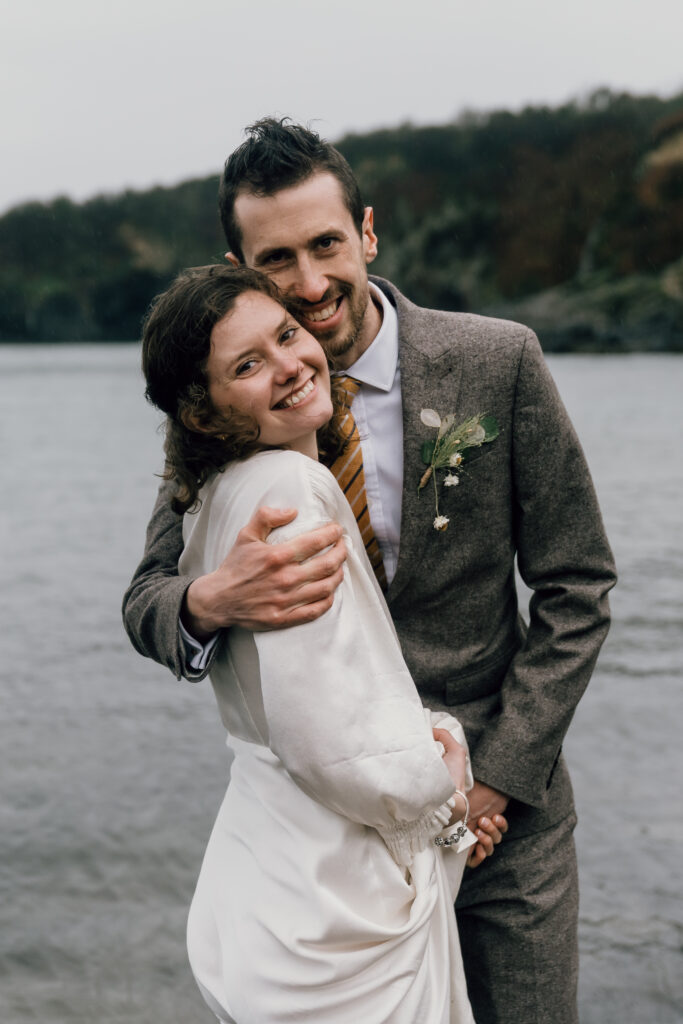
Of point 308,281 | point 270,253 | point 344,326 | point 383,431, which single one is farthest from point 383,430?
point 270,253

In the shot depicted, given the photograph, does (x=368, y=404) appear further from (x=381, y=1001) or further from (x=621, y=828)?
(x=621, y=828)

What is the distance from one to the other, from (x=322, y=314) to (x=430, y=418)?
355 mm

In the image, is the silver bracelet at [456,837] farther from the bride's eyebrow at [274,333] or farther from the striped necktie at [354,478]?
the bride's eyebrow at [274,333]

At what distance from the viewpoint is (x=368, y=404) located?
8.47 feet

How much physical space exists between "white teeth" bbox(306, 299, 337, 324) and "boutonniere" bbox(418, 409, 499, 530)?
1.06 feet

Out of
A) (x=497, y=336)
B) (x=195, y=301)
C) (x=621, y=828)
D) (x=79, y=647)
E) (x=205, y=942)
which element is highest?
(x=195, y=301)

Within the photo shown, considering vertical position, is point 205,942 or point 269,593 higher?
point 269,593

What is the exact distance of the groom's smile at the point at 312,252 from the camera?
249 centimetres

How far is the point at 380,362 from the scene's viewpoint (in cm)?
258

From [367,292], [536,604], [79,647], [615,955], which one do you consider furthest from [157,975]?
[79,647]

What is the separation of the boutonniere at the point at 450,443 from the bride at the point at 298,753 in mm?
345

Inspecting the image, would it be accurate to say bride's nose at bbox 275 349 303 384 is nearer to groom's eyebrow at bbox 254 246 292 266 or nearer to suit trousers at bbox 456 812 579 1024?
groom's eyebrow at bbox 254 246 292 266

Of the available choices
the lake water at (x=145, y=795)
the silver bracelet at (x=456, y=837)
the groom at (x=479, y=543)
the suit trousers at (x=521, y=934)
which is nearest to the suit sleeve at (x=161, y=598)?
the groom at (x=479, y=543)

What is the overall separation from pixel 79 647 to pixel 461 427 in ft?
28.3
